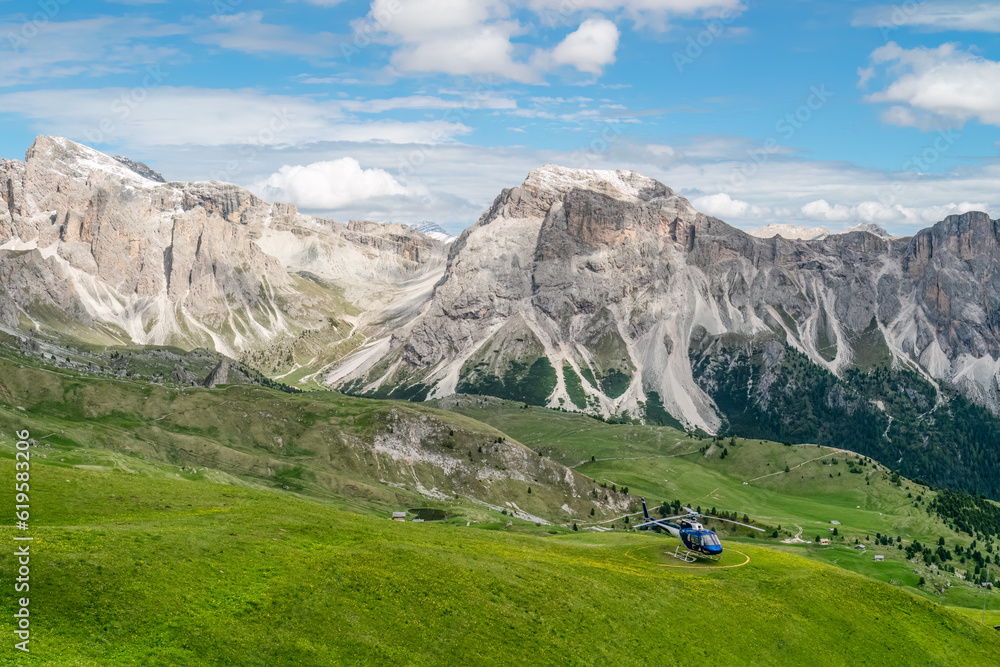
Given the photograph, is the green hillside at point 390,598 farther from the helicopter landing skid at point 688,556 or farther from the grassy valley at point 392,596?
the helicopter landing skid at point 688,556

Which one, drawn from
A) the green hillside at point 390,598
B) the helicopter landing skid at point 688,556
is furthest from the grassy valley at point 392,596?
the helicopter landing skid at point 688,556

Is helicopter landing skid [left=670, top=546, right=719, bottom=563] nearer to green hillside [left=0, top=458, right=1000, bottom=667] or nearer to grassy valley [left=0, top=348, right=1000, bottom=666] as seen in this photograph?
grassy valley [left=0, top=348, right=1000, bottom=666]

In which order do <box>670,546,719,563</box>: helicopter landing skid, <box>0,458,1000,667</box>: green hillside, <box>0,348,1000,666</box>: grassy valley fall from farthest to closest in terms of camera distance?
<box>670,546,719,563</box>: helicopter landing skid
<box>0,348,1000,666</box>: grassy valley
<box>0,458,1000,667</box>: green hillside

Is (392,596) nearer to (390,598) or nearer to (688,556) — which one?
(390,598)

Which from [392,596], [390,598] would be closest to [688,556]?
[392,596]

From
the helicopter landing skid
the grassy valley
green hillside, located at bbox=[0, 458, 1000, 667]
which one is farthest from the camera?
the helicopter landing skid

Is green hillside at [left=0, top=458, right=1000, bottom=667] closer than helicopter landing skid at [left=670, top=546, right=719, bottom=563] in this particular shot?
Yes

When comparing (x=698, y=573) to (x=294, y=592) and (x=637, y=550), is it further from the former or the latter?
(x=294, y=592)

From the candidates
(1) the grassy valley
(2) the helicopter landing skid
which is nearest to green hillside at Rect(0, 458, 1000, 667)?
(1) the grassy valley

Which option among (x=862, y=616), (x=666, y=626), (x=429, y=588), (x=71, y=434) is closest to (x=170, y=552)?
(x=429, y=588)
